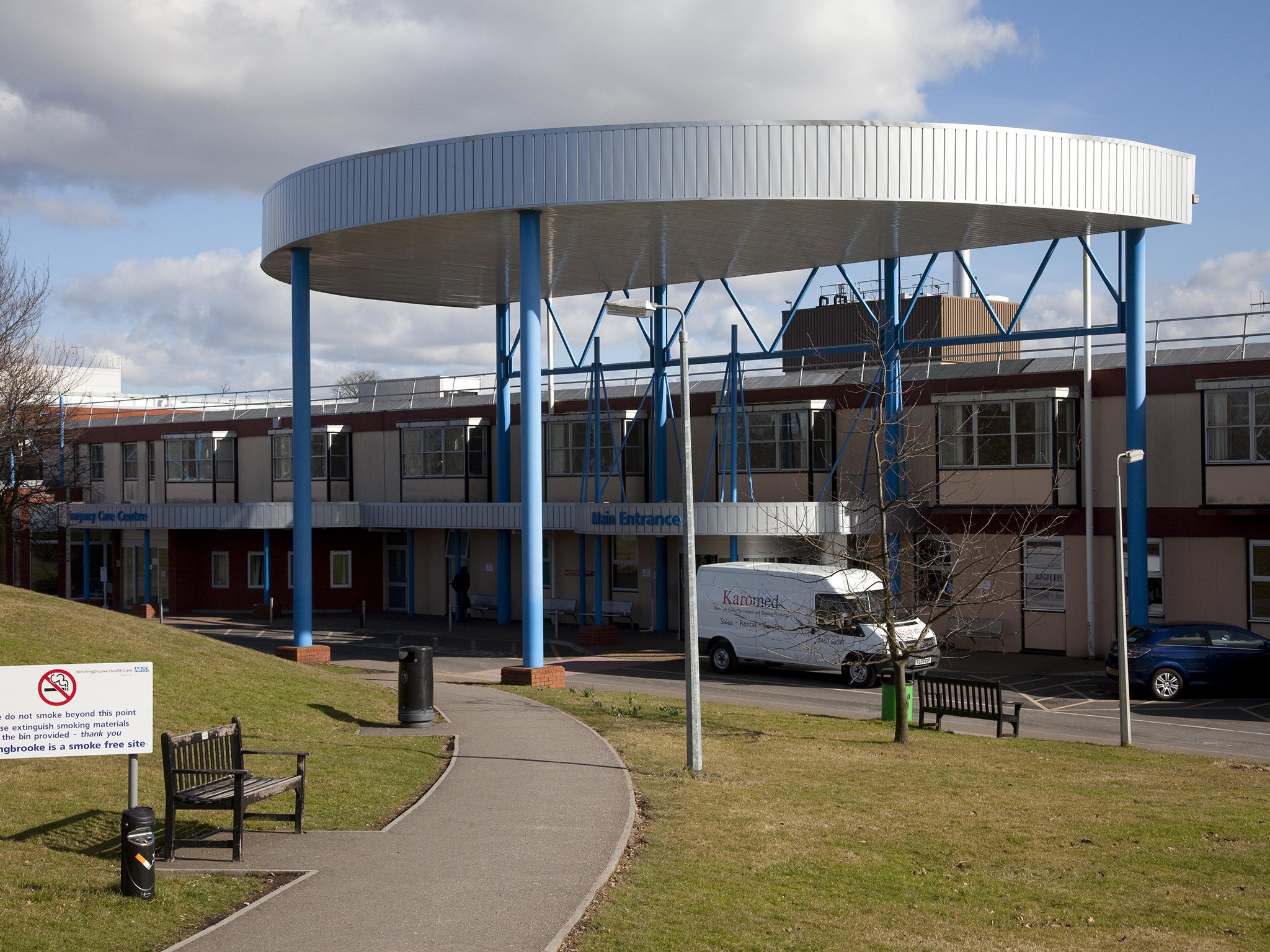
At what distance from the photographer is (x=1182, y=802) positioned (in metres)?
14.0

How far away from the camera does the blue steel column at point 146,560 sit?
45.3 m

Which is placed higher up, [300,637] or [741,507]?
→ [741,507]

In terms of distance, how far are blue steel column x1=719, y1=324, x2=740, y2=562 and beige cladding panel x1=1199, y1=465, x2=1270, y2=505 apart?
36.0 ft

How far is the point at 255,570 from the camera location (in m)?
46.3

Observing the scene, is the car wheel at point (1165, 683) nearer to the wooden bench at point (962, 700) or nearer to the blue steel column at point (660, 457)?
the wooden bench at point (962, 700)

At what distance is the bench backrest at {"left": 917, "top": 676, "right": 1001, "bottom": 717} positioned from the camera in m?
19.9

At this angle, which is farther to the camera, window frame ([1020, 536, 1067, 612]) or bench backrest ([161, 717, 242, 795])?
window frame ([1020, 536, 1067, 612])

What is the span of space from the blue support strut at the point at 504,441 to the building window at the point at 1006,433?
44.2ft

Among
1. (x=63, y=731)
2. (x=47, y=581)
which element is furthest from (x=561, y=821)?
(x=47, y=581)

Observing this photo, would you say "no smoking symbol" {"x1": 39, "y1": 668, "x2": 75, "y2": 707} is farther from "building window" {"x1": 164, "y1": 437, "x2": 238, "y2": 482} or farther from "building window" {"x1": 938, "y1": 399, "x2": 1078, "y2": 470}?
"building window" {"x1": 164, "y1": 437, "x2": 238, "y2": 482}

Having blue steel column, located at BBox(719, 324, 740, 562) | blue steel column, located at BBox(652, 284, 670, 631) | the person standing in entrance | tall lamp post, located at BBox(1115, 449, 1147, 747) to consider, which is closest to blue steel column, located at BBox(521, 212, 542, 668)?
blue steel column, located at BBox(719, 324, 740, 562)

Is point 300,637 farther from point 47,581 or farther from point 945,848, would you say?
point 47,581

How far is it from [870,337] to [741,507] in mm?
7919

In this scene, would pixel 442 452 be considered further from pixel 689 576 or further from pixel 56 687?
pixel 56 687
